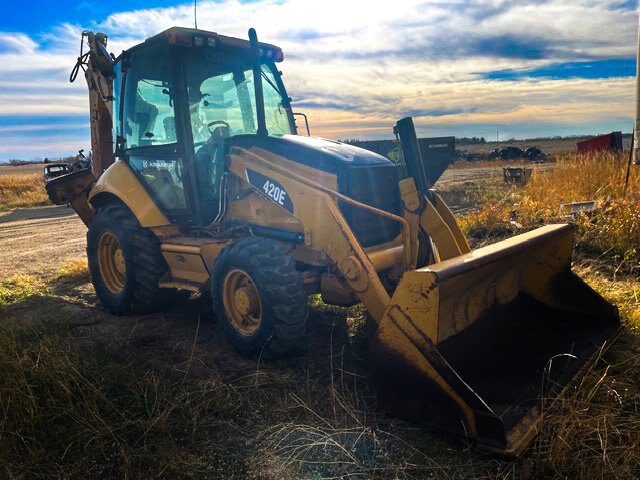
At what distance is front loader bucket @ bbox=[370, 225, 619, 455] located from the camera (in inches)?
107

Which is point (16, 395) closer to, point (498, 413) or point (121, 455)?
point (121, 455)

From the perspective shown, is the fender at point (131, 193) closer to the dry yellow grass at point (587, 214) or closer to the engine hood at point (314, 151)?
the engine hood at point (314, 151)

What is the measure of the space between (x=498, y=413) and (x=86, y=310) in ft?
15.2

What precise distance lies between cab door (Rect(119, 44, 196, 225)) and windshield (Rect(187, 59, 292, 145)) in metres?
0.17

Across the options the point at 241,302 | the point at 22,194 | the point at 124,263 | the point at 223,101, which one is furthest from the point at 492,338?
the point at 22,194

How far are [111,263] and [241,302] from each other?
8.22ft

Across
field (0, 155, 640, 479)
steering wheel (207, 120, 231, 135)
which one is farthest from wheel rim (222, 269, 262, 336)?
steering wheel (207, 120, 231, 135)

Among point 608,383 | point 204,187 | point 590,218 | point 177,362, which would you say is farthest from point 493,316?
point 590,218

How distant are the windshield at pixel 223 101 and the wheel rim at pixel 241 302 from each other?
5.01 ft

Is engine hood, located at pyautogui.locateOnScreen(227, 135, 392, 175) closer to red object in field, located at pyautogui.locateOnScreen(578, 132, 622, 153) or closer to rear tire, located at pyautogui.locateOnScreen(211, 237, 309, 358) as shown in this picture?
rear tire, located at pyautogui.locateOnScreen(211, 237, 309, 358)

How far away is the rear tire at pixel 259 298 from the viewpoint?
3623 millimetres

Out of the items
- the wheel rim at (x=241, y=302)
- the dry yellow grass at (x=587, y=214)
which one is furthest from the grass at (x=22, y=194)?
the wheel rim at (x=241, y=302)

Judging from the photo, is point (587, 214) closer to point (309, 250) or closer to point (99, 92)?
point (309, 250)

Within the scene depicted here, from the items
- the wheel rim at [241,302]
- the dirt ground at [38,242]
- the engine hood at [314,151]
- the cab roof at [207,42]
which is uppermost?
the cab roof at [207,42]
